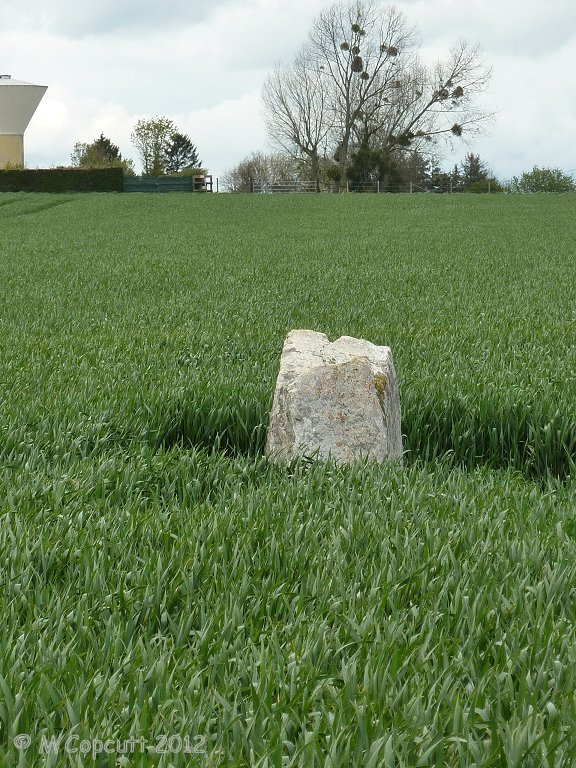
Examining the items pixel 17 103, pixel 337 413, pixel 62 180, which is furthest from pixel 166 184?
pixel 337 413

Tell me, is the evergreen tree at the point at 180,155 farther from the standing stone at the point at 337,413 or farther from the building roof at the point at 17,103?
the standing stone at the point at 337,413

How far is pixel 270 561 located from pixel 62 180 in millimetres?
49789

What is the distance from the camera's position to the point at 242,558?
2434mm

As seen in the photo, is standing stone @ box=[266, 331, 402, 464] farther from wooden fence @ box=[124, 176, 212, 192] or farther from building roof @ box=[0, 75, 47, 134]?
Result: building roof @ box=[0, 75, 47, 134]

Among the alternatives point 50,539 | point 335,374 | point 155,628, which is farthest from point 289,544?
point 335,374

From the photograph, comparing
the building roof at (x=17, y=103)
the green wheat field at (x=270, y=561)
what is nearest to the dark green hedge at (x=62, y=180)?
the building roof at (x=17, y=103)

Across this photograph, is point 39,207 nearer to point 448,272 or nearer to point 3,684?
point 448,272

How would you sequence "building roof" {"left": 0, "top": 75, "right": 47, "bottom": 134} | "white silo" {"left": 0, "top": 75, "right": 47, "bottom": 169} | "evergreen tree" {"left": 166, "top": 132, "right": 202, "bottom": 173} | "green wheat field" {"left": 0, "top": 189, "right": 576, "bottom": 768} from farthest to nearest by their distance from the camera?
"evergreen tree" {"left": 166, "top": 132, "right": 202, "bottom": 173} → "white silo" {"left": 0, "top": 75, "right": 47, "bottom": 169} → "building roof" {"left": 0, "top": 75, "right": 47, "bottom": 134} → "green wheat field" {"left": 0, "top": 189, "right": 576, "bottom": 768}

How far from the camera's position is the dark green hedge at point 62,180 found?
48.2m

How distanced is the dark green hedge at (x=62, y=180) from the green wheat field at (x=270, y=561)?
44.6 metres

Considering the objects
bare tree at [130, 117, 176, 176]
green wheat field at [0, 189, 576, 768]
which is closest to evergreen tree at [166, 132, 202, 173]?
bare tree at [130, 117, 176, 176]

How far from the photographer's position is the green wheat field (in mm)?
1627

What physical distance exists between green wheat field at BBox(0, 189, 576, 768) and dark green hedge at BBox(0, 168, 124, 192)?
4459 centimetres

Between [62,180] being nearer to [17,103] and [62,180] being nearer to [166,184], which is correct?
[166,184]
